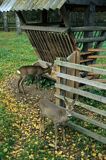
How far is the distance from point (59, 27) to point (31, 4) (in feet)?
3.55

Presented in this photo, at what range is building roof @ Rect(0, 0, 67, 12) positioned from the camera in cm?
873

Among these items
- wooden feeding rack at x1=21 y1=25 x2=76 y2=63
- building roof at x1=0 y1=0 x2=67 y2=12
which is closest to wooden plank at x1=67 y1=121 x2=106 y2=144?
wooden feeding rack at x1=21 y1=25 x2=76 y2=63

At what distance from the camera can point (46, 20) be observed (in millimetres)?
11711

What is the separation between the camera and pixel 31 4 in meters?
9.99

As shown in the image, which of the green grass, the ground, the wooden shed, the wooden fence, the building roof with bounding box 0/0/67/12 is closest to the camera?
the ground

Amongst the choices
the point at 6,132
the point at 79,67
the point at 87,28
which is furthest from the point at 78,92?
the point at 87,28

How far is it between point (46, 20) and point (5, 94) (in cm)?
293

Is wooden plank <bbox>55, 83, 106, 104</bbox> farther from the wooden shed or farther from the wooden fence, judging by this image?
the wooden shed

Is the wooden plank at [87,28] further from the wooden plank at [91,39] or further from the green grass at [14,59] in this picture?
the green grass at [14,59]

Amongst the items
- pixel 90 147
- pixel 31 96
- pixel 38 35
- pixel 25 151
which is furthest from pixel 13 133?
pixel 38 35

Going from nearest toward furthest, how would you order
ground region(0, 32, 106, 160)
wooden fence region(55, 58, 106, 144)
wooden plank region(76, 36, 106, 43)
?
1. ground region(0, 32, 106, 160)
2. wooden fence region(55, 58, 106, 144)
3. wooden plank region(76, 36, 106, 43)

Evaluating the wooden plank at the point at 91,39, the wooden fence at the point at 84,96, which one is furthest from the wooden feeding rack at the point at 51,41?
the wooden fence at the point at 84,96

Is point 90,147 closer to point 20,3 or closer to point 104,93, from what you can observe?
point 104,93

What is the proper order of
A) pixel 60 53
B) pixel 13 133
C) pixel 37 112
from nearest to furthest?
pixel 13 133, pixel 37 112, pixel 60 53
